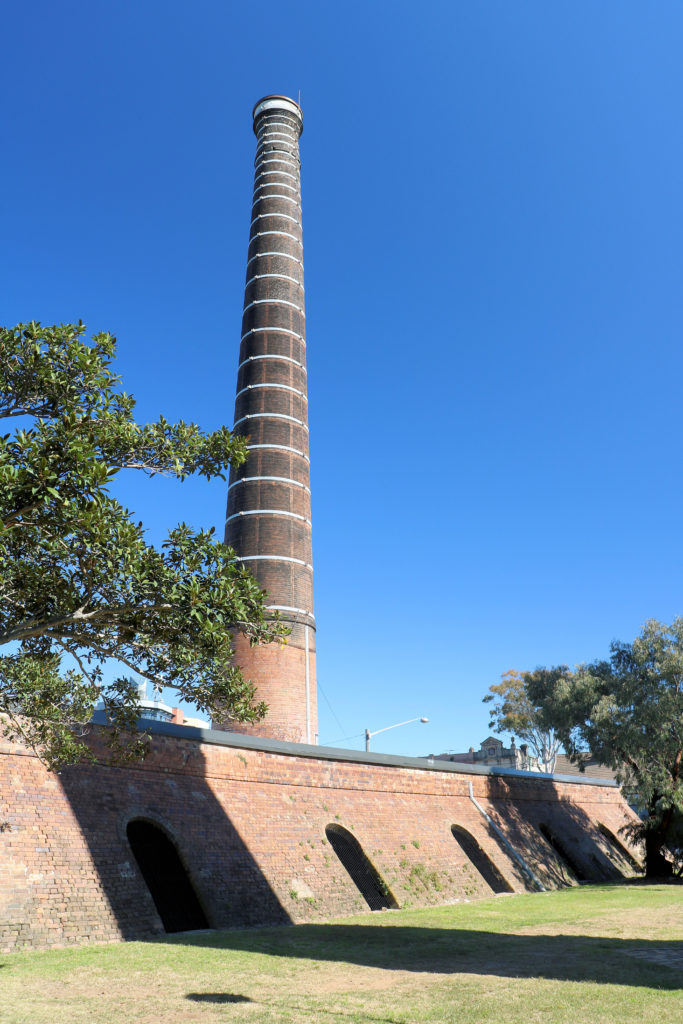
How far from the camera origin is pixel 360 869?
1973 centimetres

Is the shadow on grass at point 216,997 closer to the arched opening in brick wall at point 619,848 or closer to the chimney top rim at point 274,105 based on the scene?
the arched opening in brick wall at point 619,848

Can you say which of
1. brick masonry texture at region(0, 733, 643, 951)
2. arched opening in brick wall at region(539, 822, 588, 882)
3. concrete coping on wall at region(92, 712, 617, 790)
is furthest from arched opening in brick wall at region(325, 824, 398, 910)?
arched opening in brick wall at region(539, 822, 588, 882)

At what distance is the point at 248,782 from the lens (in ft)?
62.3

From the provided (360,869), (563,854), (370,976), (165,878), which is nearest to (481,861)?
(360,869)

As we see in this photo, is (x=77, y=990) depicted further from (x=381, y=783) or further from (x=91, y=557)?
(x=381, y=783)

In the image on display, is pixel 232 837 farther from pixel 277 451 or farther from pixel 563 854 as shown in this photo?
pixel 277 451

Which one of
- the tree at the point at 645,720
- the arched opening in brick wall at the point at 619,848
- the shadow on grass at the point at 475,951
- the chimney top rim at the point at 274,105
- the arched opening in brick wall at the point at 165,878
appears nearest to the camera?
the shadow on grass at the point at 475,951

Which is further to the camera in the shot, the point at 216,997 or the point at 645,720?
the point at 645,720

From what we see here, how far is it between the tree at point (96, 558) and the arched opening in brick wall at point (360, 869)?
34.1 ft

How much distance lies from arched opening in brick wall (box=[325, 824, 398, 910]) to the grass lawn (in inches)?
144

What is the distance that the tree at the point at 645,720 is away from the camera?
27.4m

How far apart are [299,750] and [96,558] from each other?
1356cm

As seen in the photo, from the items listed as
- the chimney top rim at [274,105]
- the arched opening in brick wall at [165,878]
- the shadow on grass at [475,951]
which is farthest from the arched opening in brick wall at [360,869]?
the chimney top rim at [274,105]

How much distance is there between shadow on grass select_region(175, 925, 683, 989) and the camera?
9.78 meters
